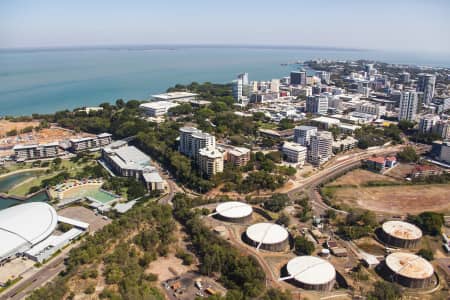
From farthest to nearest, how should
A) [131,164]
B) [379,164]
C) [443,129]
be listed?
[443,129] < [379,164] < [131,164]

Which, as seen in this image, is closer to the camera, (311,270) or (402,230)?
(311,270)

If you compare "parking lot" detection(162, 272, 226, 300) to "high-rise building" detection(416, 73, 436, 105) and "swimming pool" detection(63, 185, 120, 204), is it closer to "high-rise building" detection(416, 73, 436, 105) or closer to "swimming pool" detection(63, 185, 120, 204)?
"swimming pool" detection(63, 185, 120, 204)

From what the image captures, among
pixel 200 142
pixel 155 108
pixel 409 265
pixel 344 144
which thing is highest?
pixel 155 108

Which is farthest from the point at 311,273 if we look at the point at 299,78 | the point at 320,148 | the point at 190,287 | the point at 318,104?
the point at 299,78

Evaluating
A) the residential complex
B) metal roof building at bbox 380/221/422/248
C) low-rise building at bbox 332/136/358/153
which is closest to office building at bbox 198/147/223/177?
the residential complex

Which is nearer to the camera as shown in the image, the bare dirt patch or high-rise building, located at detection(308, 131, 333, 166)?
the bare dirt patch

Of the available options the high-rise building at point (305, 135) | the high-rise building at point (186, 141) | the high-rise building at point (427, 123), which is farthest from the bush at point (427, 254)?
the high-rise building at point (427, 123)

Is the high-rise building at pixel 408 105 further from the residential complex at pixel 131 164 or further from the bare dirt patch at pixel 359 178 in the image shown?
the residential complex at pixel 131 164

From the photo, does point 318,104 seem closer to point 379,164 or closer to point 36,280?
point 379,164

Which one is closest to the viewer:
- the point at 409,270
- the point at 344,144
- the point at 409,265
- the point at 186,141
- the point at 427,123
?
the point at 409,270
